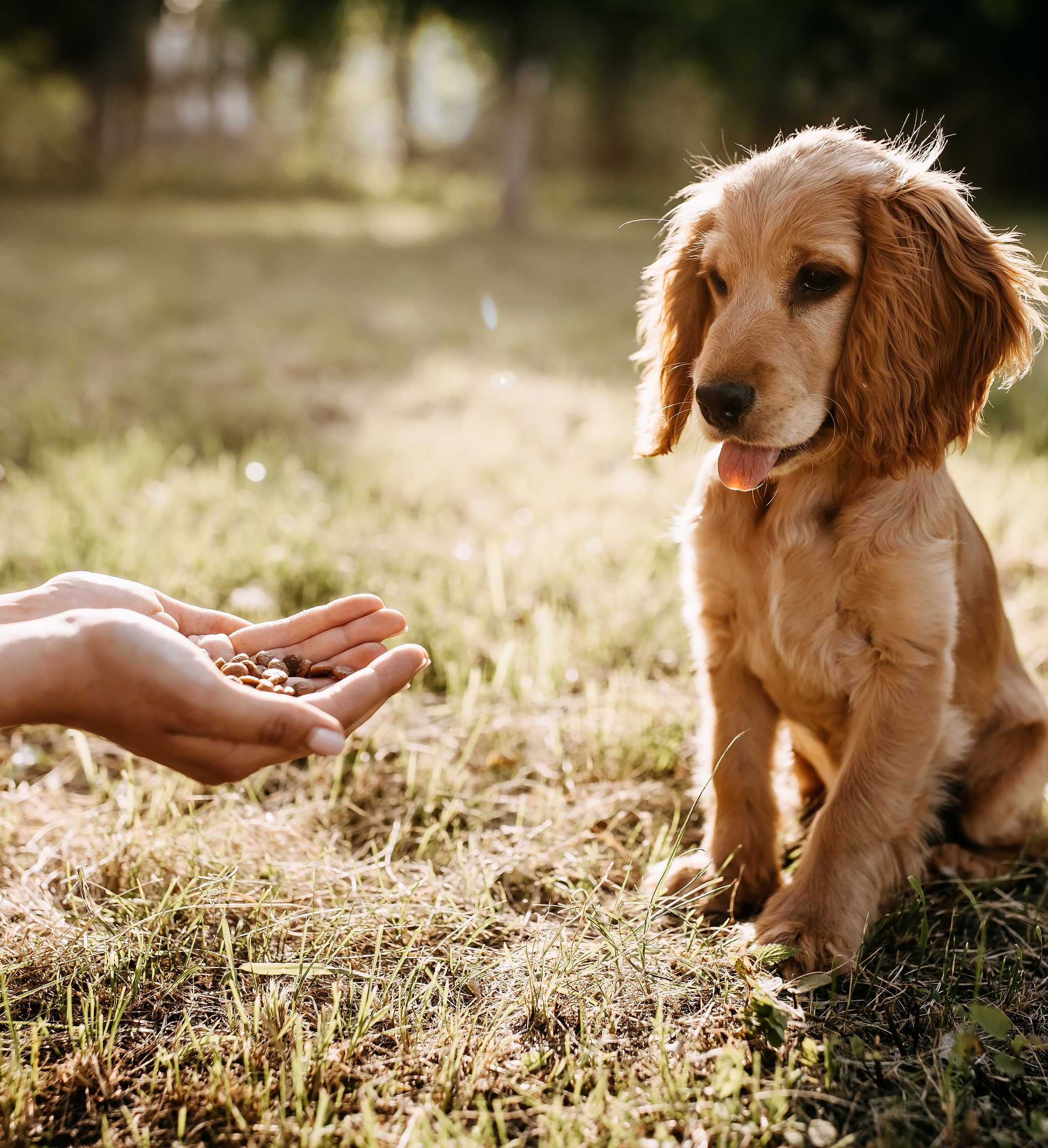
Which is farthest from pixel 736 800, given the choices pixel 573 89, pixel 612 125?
pixel 612 125

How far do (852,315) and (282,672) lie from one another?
136 centimetres

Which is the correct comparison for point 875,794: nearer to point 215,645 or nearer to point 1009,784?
point 1009,784

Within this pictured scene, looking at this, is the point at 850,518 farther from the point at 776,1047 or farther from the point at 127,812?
the point at 127,812

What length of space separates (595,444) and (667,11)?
12.5 m

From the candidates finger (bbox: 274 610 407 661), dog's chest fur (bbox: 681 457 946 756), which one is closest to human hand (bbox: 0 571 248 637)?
finger (bbox: 274 610 407 661)

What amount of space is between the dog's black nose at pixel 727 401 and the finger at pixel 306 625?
769 millimetres

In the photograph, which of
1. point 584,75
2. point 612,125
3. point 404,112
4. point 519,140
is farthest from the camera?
point 404,112

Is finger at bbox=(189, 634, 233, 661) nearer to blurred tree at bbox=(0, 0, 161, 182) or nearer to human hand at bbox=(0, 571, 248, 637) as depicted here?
human hand at bbox=(0, 571, 248, 637)

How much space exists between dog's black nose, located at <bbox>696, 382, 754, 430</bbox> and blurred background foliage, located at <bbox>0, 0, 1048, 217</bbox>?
11.0m

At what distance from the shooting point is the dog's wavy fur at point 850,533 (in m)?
1.91

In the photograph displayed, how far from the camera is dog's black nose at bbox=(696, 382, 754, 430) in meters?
1.87

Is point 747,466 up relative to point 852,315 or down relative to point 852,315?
down

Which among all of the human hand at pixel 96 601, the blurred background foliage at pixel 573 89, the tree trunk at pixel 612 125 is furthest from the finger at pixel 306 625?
the tree trunk at pixel 612 125

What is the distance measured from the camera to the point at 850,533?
6.41 feet
